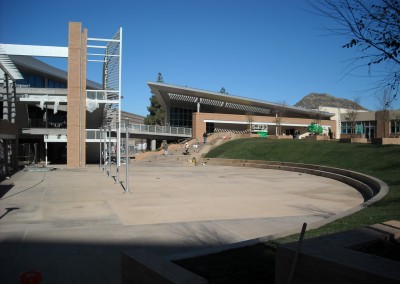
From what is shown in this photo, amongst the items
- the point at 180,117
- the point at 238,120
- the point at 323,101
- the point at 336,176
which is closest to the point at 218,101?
the point at 238,120

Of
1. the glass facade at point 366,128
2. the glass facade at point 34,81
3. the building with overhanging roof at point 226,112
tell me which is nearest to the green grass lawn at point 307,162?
the building with overhanging roof at point 226,112

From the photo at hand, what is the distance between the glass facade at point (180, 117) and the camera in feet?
212

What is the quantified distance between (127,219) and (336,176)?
46.4ft

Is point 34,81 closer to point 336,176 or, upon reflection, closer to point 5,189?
point 5,189

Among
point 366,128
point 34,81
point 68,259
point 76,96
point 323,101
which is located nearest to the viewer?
point 68,259

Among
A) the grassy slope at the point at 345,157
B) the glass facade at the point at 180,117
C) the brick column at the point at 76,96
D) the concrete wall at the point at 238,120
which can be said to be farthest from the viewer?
the glass facade at the point at 180,117

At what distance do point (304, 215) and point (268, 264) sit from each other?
5560 millimetres

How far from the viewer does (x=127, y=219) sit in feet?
32.3

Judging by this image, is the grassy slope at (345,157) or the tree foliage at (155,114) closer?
the grassy slope at (345,157)

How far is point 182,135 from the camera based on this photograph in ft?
189

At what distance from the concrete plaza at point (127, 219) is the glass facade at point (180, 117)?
47.4m

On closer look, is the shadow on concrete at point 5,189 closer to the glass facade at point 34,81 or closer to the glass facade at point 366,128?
the glass facade at point 34,81

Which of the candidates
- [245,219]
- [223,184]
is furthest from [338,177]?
[245,219]

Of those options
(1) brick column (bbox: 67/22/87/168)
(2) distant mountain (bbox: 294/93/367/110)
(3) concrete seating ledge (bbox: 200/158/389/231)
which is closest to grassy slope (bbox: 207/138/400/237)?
(3) concrete seating ledge (bbox: 200/158/389/231)
